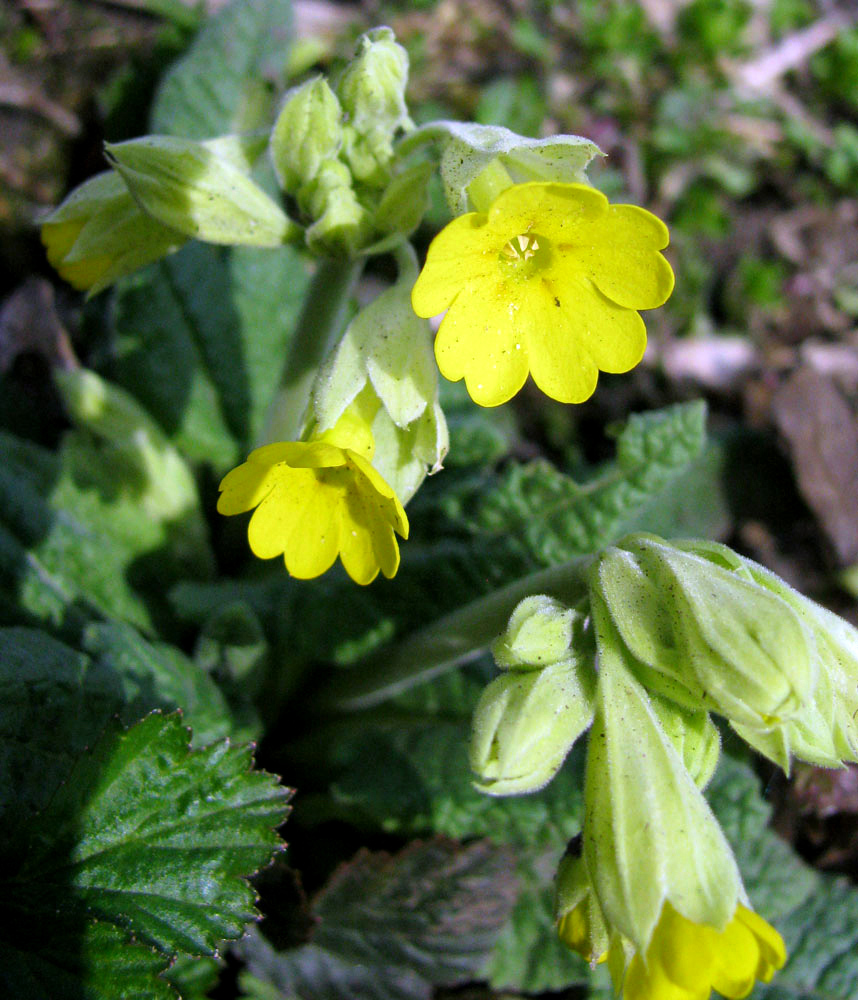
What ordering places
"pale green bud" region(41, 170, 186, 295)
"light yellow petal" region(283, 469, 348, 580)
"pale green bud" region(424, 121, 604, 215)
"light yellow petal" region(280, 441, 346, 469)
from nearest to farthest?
"pale green bud" region(424, 121, 604, 215)
"light yellow petal" region(280, 441, 346, 469)
"light yellow petal" region(283, 469, 348, 580)
"pale green bud" region(41, 170, 186, 295)

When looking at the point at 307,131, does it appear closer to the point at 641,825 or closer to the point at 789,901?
the point at 641,825

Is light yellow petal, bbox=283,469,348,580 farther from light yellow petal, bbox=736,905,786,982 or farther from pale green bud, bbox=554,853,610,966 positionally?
light yellow petal, bbox=736,905,786,982

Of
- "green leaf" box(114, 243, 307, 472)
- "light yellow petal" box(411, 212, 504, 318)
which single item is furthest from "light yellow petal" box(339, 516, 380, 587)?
"green leaf" box(114, 243, 307, 472)

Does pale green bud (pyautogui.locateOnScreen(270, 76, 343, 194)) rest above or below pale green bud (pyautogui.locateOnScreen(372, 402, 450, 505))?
above

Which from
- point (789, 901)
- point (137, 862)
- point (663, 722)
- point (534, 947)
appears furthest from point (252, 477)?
point (789, 901)

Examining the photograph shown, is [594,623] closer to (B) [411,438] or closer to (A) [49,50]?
(B) [411,438]

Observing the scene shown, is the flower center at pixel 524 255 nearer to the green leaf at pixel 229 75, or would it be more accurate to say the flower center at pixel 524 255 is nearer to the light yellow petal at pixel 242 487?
the light yellow petal at pixel 242 487

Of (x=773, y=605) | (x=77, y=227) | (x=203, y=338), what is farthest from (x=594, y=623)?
(x=203, y=338)
